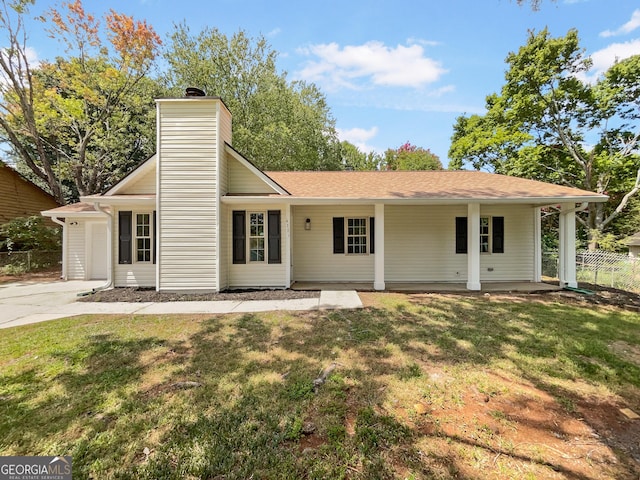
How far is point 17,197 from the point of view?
17266mm

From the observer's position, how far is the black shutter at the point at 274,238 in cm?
888

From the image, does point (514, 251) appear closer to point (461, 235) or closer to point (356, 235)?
point (461, 235)

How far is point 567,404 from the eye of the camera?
3.02 m

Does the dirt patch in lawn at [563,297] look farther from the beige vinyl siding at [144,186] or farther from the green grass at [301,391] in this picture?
the beige vinyl siding at [144,186]

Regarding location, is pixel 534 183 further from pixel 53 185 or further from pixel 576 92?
pixel 53 185

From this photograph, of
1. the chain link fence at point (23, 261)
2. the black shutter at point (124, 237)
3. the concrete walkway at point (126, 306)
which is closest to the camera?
the concrete walkway at point (126, 306)

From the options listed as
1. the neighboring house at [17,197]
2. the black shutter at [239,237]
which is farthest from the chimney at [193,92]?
the neighboring house at [17,197]

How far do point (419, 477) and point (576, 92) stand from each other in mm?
23413

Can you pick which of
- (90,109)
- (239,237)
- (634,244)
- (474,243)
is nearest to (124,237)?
(239,237)

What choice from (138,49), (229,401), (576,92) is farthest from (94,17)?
(576,92)

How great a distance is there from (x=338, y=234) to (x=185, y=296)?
16.6ft

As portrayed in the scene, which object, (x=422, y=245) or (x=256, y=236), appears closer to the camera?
(x=256, y=236)

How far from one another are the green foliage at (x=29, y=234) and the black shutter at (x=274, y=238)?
1363 centimetres

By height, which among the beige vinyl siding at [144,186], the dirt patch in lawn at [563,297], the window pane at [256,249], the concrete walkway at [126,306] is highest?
the beige vinyl siding at [144,186]
